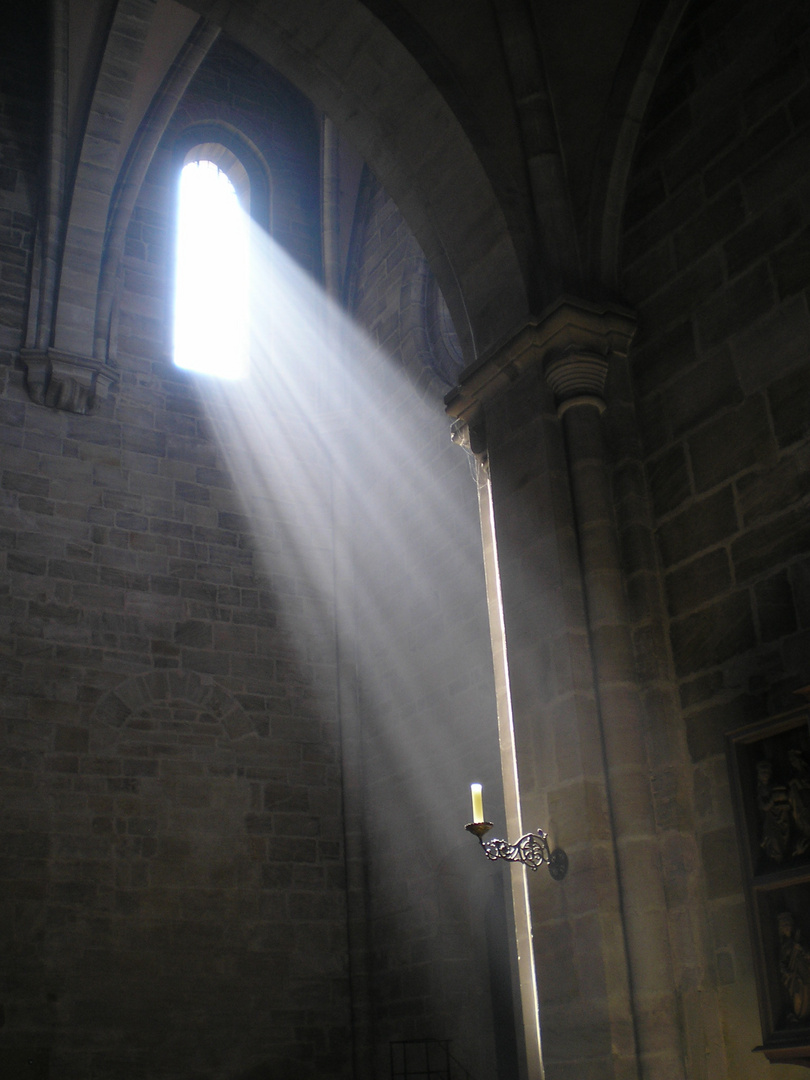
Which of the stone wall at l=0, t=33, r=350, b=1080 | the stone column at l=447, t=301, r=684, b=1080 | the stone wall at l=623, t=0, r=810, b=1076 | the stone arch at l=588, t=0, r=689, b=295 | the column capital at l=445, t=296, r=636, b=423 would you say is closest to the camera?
the stone column at l=447, t=301, r=684, b=1080

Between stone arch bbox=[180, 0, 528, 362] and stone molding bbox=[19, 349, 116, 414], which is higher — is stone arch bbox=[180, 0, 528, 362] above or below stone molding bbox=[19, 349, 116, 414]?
below

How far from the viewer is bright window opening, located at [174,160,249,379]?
→ 34.1 feet

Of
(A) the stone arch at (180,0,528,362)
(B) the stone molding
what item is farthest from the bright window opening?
(A) the stone arch at (180,0,528,362)

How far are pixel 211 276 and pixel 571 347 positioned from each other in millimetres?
6397

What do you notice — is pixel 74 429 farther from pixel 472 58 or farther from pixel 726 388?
pixel 726 388

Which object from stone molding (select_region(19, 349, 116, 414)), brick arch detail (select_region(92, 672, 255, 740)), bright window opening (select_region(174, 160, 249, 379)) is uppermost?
bright window opening (select_region(174, 160, 249, 379))

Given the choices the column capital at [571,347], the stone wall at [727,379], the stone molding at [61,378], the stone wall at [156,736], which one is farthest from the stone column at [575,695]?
the stone molding at [61,378]

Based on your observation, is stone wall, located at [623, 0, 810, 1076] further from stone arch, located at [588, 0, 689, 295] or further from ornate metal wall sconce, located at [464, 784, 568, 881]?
ornate metal wall sconce, located at [464, 784, 568, 881]

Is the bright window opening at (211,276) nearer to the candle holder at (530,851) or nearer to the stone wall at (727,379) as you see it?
the stone wall at (727,379)

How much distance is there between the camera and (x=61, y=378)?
→ 926 centimetres

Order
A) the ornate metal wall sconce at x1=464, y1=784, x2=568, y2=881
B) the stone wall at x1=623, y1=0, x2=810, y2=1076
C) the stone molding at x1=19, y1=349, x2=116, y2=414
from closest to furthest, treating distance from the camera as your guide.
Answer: the stone wall at x1=623, y1=0, x2=810, y2=1076, the ornate metal wall sconce at x1=464, y1=784, x2=568, y2=881, the stone molding at x1=19, y1=349, x2=116, y2=414

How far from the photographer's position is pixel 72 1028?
25.3 ft

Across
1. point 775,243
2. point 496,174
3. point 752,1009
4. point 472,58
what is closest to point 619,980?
point 752,1009

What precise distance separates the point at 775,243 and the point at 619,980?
113 inches
